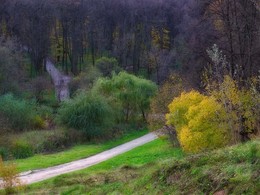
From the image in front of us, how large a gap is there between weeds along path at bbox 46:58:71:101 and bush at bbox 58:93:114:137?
1082 cm

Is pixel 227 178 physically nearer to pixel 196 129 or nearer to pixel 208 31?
pixel 196 129

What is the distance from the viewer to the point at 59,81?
5806 cm

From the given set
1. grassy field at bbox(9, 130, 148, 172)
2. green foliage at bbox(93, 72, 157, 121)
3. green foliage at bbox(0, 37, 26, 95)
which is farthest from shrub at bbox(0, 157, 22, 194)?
green foliage at bbox(0, 37, 26, 95)

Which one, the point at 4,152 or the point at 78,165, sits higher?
the point at 4,152

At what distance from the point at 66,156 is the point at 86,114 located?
254 inches

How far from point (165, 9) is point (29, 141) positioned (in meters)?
45.0

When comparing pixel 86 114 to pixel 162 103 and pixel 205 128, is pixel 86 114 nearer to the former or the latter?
pixel 162 103

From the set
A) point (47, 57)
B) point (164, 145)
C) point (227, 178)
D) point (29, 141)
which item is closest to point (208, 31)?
point (164, 145)

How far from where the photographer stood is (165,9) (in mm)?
73312

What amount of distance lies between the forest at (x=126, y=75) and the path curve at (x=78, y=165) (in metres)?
0.89

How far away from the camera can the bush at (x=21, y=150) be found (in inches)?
1267

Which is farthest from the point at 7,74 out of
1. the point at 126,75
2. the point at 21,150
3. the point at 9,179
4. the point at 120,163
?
the point at 9,179

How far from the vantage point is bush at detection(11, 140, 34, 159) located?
3219 centimetres

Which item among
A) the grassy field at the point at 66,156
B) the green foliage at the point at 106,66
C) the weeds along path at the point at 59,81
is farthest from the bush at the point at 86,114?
the green foliage at the point at 106,66
